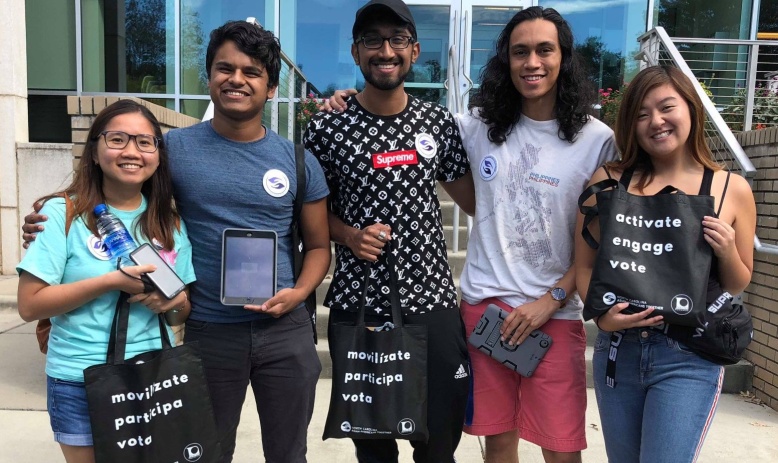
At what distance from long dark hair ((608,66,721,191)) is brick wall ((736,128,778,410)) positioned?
8.86ft

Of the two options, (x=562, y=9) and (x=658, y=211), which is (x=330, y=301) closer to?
(x=658, y=211)

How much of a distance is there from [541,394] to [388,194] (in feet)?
3.28

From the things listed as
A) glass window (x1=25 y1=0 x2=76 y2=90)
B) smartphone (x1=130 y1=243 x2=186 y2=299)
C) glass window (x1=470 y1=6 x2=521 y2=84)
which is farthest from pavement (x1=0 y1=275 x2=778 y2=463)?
glass window (x1=25 y1=0 x2=76 y2=90)

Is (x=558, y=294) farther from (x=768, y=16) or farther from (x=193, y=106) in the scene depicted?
(x=768, y=16)

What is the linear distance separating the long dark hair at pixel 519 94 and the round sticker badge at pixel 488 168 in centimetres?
8

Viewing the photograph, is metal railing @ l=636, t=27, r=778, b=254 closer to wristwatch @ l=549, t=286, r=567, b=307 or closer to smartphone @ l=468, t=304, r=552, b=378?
wristwatch @ l=549, t=286, r=567, b=307

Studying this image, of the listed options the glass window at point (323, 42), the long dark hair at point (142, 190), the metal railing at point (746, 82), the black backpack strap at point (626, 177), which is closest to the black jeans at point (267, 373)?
the long dark hair at point (142, 190)

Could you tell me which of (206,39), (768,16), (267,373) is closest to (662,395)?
(267,373)

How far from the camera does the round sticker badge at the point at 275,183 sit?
2.13m

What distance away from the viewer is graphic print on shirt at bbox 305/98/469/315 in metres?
2.32

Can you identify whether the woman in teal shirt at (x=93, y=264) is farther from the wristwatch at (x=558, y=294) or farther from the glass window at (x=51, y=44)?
the glass window at (x=51, y=44)

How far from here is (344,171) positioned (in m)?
2.35

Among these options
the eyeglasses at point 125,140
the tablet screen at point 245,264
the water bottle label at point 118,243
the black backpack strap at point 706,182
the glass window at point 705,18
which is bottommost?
the tablet screen at point 245,264

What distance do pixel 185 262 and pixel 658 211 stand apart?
5.32ft
